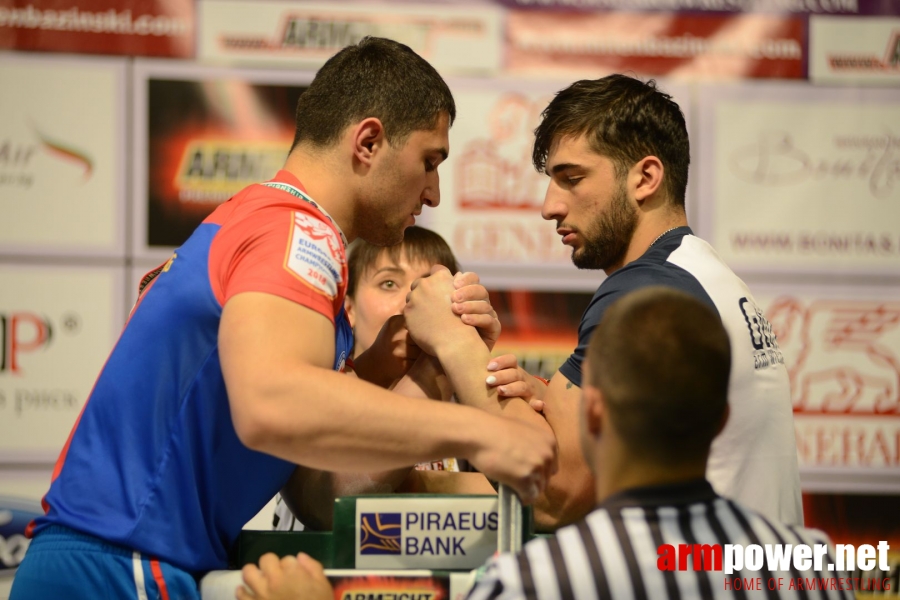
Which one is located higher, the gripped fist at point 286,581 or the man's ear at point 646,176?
the man's ear at point 646,176

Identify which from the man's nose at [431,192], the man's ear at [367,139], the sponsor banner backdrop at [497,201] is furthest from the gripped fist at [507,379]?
the sponsor banner backdrop at [497,201]

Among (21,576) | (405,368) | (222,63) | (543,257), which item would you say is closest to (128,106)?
(222,63)

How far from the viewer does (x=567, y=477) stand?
1899 mm

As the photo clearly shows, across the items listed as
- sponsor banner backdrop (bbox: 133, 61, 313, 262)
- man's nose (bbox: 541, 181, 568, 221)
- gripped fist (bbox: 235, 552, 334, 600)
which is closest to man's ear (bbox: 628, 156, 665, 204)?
man's nose (bbox: 541, 181, 568, 221)

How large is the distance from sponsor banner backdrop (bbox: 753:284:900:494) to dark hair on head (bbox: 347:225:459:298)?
5.50 feet

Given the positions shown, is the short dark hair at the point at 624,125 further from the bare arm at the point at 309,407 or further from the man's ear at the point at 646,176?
the bare arm at the point at 309,407

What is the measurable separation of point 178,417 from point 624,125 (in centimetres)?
145

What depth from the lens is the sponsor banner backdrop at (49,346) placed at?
351 centimetres

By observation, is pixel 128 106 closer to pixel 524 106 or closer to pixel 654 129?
pixel 524 106

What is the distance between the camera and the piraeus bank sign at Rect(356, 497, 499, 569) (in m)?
1.45

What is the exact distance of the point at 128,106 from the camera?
363 centimetres

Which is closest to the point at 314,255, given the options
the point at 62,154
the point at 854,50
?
the point at 62,154

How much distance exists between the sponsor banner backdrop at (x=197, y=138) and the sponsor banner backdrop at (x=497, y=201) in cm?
75

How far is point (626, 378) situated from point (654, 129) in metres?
1.36
